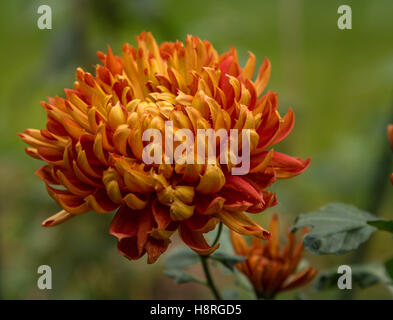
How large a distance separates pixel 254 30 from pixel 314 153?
757mm

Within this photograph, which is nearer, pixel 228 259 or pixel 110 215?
pixel 228 259

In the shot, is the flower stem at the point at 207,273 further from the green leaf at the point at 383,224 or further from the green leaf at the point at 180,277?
the green leaf at the point at 383,224

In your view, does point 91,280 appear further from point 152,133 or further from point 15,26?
point 15,26

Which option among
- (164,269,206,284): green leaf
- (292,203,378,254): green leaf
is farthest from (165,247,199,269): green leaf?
(292,203,378,254): green leaf

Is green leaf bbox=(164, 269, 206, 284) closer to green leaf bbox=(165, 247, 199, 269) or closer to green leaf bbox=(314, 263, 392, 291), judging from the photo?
green leaf bbox=(165, 247, 199, 269)

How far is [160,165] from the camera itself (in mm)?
582

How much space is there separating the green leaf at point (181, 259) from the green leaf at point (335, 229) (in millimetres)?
178

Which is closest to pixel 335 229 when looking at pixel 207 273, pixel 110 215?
pixel 207 273

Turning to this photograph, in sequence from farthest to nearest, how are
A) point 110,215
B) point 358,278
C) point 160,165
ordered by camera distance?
point 110,215 < point 358,278 < point 160,165

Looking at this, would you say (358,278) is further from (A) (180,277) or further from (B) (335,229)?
(A) (180,277)

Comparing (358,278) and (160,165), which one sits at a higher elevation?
(160,165)

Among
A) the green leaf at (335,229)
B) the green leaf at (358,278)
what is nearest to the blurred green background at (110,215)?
the green leaf at (358,278)

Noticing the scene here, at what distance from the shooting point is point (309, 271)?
28.8 inches

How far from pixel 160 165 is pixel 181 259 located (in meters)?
0.24
